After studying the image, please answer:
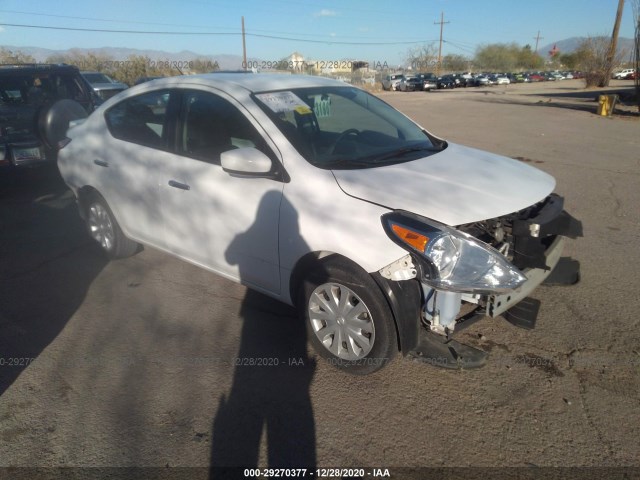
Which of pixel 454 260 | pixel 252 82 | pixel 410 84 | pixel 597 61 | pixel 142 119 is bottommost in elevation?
pixel 410 84

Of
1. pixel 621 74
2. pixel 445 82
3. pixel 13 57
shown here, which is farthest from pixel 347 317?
pixel 621 74

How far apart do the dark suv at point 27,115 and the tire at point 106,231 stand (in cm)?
292

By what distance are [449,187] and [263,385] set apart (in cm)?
167

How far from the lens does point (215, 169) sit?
336cm

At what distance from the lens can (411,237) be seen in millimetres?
2473

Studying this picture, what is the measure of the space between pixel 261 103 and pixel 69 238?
346cm

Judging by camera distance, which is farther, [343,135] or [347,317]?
[343,135]

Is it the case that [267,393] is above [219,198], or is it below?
below

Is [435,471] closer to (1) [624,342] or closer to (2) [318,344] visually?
(2) [318,344]

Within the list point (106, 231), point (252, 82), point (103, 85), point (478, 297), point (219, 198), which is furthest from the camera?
point (103, 85)

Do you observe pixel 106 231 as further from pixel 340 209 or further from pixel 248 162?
pixel 340 209

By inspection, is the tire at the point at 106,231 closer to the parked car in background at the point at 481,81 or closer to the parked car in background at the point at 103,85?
the parked car in background at the point at 103,85

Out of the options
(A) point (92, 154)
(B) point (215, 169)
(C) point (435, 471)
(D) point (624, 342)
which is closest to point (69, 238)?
(A) point (92, 154)

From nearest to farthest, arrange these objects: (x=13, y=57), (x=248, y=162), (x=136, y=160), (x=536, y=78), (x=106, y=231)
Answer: (x=248, y=162)
(x=136, y=160)
(x=106, y=231)
(x=13, y=57)
(x=536, y=78)
